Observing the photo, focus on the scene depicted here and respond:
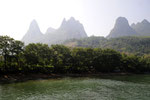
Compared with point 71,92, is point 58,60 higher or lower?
higher

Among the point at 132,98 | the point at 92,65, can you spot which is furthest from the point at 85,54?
the point at 132,98

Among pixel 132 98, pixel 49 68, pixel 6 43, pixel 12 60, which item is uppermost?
pixel 6 43

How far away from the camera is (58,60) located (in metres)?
74.6

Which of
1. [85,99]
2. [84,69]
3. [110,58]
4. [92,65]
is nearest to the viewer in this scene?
[85,99]

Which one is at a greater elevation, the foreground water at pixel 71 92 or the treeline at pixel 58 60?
the treeline at pixel 58 60

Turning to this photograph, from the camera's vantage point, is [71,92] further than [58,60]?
No

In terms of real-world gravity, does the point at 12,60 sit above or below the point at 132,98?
above

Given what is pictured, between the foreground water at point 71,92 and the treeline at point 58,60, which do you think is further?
the treeline at point 58,60

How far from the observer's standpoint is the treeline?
57812 millimetres

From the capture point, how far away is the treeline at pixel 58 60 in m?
57.8

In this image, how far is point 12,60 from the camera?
61750mm

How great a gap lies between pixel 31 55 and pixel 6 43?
41.3 ft

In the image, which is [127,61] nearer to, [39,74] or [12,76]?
[39,74]

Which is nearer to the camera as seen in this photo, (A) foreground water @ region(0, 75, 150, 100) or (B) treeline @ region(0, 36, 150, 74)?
(A) foreground water @ region(0, 75, 150, 100)
